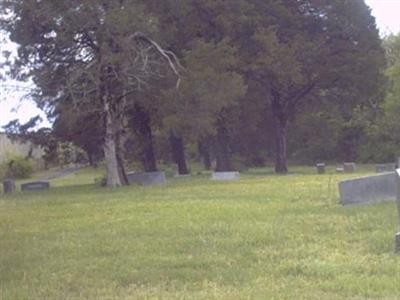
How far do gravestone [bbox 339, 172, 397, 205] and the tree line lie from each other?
16.5 m

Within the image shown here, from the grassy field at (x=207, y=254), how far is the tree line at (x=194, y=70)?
16.1m

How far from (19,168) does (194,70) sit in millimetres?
36532

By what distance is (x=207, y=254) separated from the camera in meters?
9.38

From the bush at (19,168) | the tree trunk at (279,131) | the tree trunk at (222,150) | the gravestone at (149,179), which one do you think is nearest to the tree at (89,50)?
the gravestone at (149,179)

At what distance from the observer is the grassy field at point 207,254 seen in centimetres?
724

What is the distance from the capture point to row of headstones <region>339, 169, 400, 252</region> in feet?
51.6

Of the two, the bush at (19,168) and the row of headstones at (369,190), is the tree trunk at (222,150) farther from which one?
the row of headstones at (369,190)

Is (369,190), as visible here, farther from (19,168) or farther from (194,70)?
(19,168)

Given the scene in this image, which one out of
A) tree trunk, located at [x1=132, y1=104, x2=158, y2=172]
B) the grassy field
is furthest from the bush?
the grassy field

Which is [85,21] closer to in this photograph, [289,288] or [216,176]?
[216,176]

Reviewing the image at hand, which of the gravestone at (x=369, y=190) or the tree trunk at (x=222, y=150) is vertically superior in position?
the tree trunk at (x=222, y=150)

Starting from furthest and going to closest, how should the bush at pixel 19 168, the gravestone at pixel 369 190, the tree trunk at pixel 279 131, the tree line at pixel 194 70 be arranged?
the bush at pixel 19 168 < the tree trunk at pixel 279 131 < the tree line at pixel 194 70 < the gravestone at pixel 369 190

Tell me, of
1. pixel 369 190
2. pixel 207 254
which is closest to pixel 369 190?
pixel 369 190

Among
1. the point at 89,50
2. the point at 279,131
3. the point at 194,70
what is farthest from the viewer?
the point at 279,131
